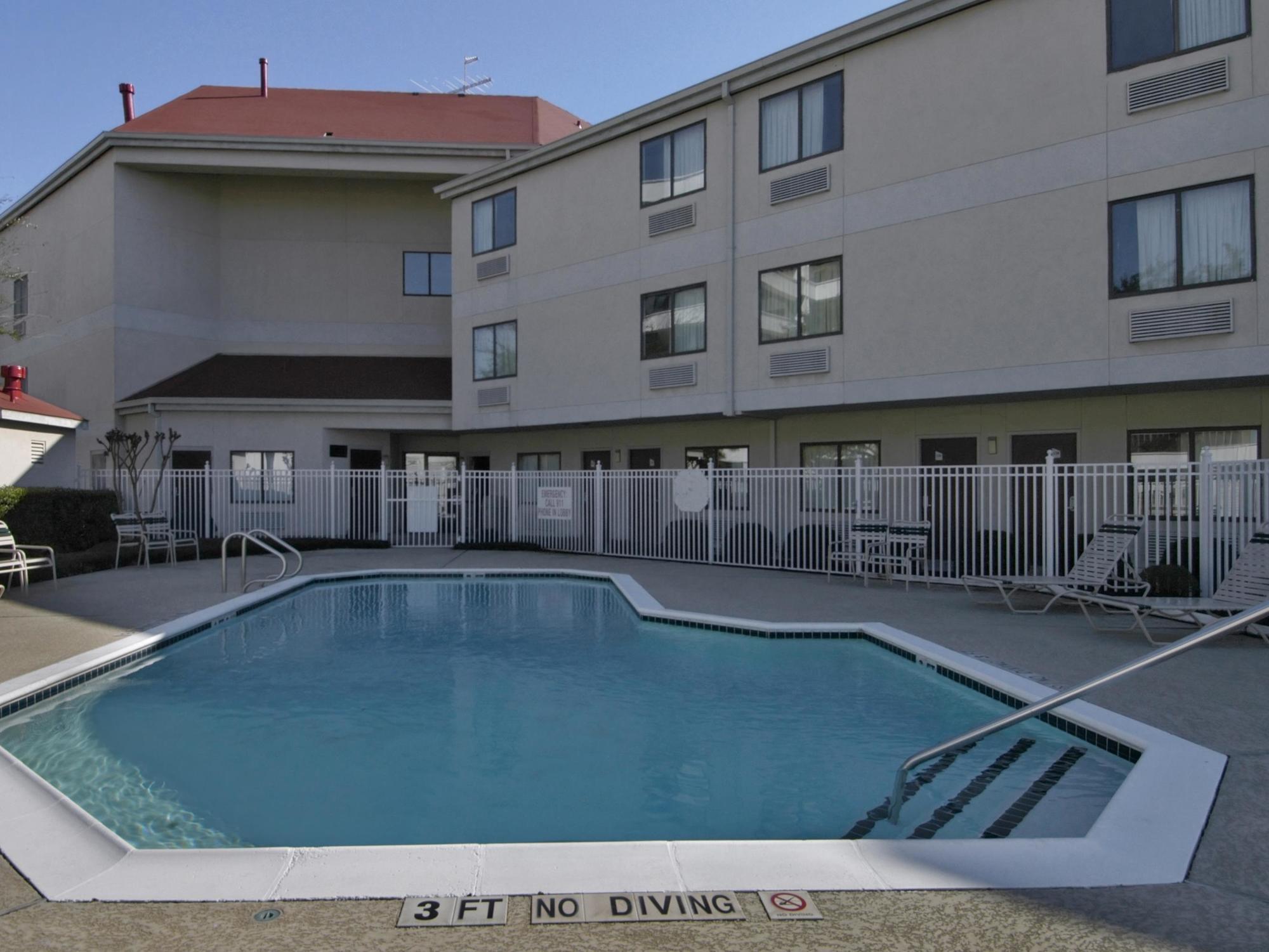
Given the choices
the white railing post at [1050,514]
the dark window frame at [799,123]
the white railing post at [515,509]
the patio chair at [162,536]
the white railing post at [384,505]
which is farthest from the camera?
the white railing post at [384,505]

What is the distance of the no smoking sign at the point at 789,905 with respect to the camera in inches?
121

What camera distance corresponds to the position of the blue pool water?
4.70 m

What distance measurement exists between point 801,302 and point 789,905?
1368 centimetres

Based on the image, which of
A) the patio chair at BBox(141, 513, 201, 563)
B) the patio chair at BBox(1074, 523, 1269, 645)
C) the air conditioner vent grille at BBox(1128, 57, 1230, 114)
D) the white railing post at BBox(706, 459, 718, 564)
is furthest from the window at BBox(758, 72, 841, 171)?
the patio chair at BBox(141, 513, 201, 563)

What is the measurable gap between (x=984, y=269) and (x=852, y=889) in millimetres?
12214

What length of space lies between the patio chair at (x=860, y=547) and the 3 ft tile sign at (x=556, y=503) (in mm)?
5741

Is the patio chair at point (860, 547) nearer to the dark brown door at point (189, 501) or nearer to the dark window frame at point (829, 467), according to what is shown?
the dark window frame at point (829, 467)

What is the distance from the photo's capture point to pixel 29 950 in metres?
2.85

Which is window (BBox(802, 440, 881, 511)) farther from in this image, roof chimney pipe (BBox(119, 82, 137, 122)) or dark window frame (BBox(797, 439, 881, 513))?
roof chimney pipe (BBox(119, 82, 137, 122))

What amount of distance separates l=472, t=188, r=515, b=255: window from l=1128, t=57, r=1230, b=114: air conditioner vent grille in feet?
41.8

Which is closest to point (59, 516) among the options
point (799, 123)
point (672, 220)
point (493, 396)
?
point (493, 396)

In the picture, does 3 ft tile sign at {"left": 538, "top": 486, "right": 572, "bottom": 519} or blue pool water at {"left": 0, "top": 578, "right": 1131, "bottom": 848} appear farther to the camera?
3 ft tile sign at {"left": 538, "top": 486, "right": 572, "bottom": 519}

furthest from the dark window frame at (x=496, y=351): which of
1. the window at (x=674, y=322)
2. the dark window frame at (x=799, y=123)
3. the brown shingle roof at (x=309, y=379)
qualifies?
the dark window frame at (x=799, y=123)

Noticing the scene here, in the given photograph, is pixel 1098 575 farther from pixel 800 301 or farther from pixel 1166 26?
pixel 1166 26
